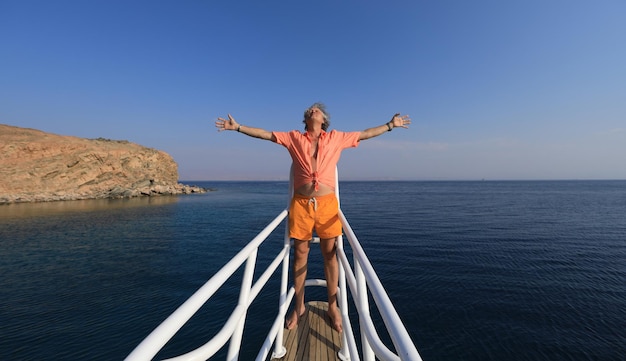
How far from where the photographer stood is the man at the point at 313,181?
3230 millimetres

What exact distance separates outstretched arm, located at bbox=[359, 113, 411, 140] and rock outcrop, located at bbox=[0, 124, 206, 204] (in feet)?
197

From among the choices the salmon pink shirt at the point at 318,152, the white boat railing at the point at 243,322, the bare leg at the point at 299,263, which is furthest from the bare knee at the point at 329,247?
the salmon pink shirt at the point at 318,152

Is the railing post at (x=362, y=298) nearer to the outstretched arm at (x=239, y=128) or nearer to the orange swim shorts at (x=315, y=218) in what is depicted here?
the orange swim shorts at (x=315, y=218)

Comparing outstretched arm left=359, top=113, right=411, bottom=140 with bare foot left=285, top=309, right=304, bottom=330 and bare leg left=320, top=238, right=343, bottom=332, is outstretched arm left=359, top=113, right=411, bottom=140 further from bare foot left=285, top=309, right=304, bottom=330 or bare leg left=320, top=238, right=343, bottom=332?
bare foot left=285, top=309, right=304, bottom=330

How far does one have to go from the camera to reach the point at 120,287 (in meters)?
11.0

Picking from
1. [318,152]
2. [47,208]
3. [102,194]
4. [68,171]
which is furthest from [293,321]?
[68,171]

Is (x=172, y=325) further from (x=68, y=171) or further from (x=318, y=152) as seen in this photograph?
(x=68, y=171)

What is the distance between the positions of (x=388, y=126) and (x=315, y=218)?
157cm

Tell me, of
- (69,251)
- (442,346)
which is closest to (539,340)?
(442,346)

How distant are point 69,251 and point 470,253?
23.7 m

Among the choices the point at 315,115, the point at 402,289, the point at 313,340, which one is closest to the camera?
the point at 315,115

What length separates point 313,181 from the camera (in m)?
3.20

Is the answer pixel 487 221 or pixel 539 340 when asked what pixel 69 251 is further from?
pixel 487 221

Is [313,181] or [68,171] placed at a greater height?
[68,171]
